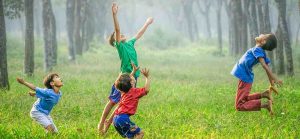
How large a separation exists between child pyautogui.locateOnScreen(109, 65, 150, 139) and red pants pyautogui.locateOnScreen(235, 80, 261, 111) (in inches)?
122

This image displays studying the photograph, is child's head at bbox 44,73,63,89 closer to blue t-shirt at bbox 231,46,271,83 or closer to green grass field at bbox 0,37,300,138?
green grass field at bbox 0,37,300,138

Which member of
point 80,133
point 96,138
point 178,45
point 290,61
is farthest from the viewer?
point 178,45

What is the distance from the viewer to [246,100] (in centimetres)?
951

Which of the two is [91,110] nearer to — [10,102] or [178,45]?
[10,102]

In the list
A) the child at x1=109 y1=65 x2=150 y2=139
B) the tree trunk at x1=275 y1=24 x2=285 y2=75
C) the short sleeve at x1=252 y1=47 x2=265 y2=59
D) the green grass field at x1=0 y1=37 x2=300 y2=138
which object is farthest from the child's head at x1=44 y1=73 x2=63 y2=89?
the tree trunk at x1=275 y1=24 x2=285 y2=75

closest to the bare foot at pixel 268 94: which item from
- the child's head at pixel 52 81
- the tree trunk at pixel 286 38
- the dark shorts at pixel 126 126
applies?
the dark shorts at pixel 126 126

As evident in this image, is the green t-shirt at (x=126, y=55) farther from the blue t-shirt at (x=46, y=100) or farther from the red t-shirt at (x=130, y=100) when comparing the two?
the blue t-shirt at (x=46, y=100)

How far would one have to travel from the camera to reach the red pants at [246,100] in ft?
30.7

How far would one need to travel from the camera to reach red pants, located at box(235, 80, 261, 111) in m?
9.37

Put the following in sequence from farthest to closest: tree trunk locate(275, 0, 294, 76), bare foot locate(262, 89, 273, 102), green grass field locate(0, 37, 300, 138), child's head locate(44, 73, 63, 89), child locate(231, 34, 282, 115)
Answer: tree trunk locate(275, 0, 294, 76) → bare foot locate(262, 89, 273, 102) → child locate(231, 34, 282, 115) → green grass field locate(0, 37, 300, 138) → child's head locate(44, 73, 63, 89)

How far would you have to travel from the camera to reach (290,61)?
58.0 feet

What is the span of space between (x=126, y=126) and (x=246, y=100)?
3.47m

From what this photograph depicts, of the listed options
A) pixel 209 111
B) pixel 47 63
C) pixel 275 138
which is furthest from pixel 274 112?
pixel 47 63

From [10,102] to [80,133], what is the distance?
419 centimetres
